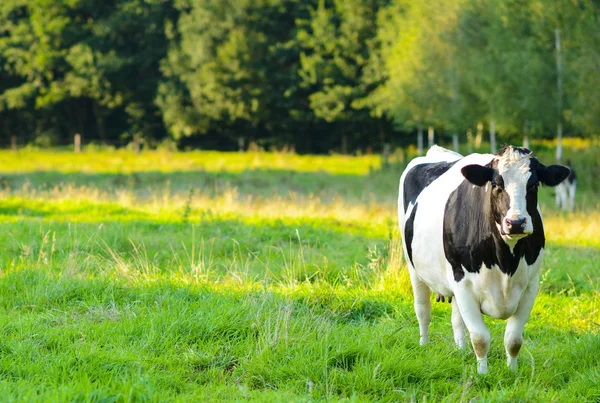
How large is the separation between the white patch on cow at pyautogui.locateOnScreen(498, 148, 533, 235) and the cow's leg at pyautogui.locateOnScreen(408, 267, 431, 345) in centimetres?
156

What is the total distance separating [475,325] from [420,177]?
179cm

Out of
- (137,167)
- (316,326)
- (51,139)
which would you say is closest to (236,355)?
(316,326)

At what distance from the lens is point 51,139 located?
1982 inches

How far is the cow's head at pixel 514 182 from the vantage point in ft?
15.1

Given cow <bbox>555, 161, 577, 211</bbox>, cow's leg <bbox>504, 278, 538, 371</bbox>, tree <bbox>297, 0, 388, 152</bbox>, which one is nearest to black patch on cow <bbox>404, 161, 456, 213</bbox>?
cow's leg <bbox>504, 278, 538, 371</bbox>

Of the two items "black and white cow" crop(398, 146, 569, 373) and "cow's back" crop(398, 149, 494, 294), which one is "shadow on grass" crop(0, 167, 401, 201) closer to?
"cow's back" crop(398, 149, 494, 294)

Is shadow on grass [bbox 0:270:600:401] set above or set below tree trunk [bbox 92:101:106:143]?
below

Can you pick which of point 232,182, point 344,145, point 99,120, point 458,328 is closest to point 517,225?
point 458,328

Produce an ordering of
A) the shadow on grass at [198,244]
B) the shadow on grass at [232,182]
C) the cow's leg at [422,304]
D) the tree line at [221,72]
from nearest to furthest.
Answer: the cow's leg at [422,304], the shadow on grass at [198,244], the shadow on grass at [232,182], the tree line at [221,72]

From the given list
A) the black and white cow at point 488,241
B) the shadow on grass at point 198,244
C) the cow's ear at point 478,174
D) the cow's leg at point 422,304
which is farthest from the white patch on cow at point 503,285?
the shadow on grass at point 198,244

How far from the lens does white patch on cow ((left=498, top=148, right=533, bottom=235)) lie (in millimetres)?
4613

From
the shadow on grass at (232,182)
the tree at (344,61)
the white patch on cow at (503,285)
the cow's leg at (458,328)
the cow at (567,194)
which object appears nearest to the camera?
the white patch on cow at (503,285)

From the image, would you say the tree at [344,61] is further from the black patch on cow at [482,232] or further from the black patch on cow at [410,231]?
the black patch on cow at [482,232]

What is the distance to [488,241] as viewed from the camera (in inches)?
199
